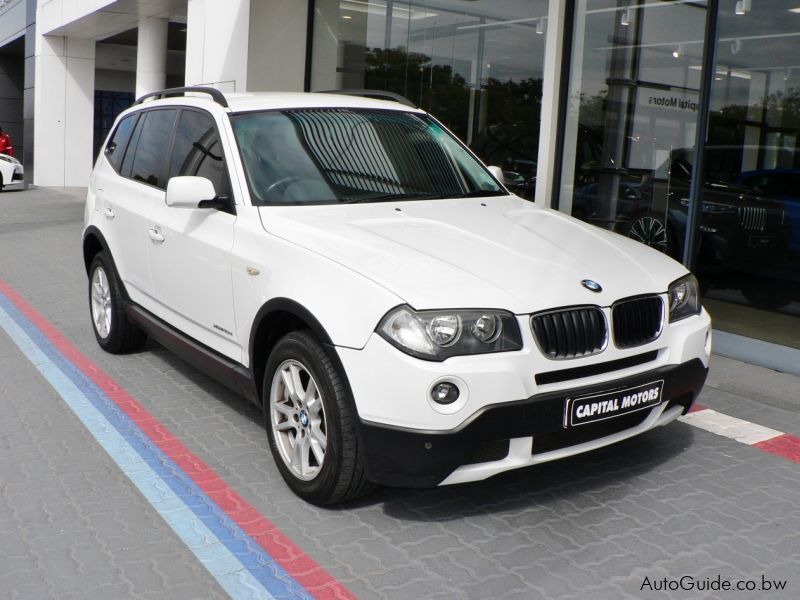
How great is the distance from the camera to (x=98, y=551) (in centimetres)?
354

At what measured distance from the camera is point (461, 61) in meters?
10.9

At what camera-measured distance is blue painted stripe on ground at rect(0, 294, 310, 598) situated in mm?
3336

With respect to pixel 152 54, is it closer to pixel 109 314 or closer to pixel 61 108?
pixel 61 108

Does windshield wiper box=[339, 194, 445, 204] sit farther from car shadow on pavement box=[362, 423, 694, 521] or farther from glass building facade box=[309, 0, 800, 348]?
glass building facade box=[309, 0, 800, 348]

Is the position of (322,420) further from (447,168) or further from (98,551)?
(447,168)

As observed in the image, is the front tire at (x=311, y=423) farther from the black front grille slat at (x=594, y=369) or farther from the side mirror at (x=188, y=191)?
the side mirror at (x=188, y=191)

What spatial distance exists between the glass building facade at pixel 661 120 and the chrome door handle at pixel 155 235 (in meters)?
4.70

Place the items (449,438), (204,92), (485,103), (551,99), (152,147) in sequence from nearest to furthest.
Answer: (449,438) → (204,92) → (152,147) → (551,99) → (485,103)

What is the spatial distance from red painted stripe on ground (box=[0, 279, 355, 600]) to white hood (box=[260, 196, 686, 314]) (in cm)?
107

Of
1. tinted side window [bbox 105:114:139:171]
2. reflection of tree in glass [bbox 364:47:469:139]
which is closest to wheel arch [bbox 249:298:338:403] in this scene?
tinted side window [bbox 105:114:139:171]

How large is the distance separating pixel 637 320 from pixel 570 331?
17.0 inches

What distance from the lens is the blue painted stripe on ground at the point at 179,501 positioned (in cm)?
334

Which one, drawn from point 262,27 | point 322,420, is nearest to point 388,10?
point 262,27

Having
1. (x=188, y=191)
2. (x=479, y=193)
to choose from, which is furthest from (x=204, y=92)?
(x=479, y=193)
